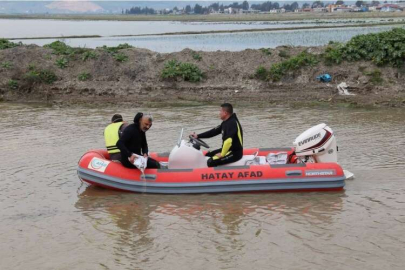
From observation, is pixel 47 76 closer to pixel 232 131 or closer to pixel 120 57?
pixel 120 57

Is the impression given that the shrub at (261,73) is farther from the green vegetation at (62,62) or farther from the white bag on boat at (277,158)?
the white bag on boat at (277,158)

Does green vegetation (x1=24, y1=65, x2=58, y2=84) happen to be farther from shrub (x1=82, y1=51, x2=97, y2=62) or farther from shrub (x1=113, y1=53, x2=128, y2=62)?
shrub (x1=113, y1=53, x2=128, y2=62)

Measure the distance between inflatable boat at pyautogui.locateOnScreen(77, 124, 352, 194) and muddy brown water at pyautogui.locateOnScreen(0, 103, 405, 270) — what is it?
17cm

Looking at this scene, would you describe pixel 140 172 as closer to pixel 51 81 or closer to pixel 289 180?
pixel 289 180

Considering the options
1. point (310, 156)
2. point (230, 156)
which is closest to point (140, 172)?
point (230, 156)

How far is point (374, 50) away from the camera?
1930cm

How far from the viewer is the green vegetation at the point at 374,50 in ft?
62.0

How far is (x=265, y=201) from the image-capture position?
9.07 meters

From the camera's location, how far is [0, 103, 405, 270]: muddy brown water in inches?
275

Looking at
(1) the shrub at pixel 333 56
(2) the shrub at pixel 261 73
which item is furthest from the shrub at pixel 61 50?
(1) the shrub at pixel 333 56

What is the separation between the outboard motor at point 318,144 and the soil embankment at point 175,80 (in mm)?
7725

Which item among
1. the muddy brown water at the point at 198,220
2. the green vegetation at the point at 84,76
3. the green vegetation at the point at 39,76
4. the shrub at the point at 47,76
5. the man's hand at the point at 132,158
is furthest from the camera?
the green vegetation at the point at 84,76

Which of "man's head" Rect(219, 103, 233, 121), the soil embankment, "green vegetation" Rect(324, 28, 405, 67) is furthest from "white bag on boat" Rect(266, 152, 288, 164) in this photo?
"green vegetation" Rect(324, 28, 405, 67)

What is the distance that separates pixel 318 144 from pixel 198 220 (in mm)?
2517
